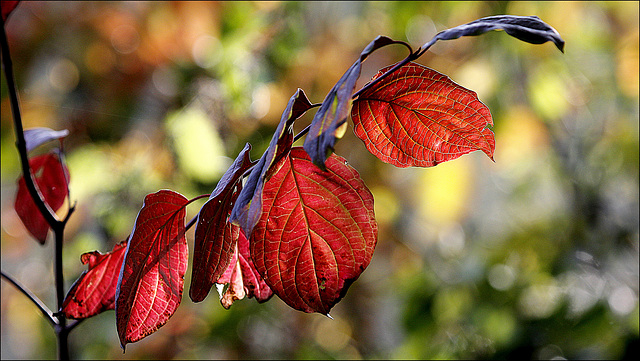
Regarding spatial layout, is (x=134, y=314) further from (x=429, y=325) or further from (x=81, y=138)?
(x=81, y=138)

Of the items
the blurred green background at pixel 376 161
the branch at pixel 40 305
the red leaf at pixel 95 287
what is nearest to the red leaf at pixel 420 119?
the red leaf at pixel 95 287

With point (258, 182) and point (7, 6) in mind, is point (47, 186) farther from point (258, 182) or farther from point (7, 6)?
point (258, 182)

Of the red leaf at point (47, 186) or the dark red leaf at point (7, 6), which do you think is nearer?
the dark red leaf at point (7, 6)

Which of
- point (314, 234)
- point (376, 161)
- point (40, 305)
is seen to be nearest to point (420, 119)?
point (314, 234)

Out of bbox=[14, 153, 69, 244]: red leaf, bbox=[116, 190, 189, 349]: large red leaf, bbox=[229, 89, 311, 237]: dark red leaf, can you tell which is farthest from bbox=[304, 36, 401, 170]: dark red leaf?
bbox=[14, 153, 69, 244]: red leaf

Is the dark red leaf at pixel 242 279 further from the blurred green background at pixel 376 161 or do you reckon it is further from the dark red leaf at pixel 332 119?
the blurred green background at pixel 376 161

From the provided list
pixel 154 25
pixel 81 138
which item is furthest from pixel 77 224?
pixel 154 25
